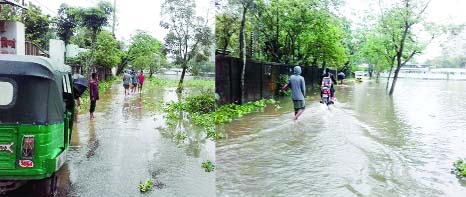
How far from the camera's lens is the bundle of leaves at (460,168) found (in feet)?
10.4

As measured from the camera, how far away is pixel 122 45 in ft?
14.1

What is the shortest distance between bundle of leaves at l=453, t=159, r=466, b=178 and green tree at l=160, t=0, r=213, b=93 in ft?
7.64

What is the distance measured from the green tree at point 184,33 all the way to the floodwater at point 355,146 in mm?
973

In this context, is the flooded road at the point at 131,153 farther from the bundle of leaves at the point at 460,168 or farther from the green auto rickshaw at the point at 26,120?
the bundle of leaves at the point at 460,168

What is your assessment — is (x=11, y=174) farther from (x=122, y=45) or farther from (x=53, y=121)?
(x=122, y=45)

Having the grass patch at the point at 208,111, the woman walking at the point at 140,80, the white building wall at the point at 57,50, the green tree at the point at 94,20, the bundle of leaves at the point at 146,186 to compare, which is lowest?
the bundle of leaves at the point at 146,186

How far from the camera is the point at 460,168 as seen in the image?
320cm

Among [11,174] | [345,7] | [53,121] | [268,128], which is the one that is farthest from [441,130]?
[11,174]

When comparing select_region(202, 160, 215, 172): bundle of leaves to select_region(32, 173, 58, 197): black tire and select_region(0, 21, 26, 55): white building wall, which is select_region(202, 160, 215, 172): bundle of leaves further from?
select_region(0, 21, 26, 55): white building wall

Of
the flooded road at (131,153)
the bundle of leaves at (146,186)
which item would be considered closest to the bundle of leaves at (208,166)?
the flooded road at (131,153)

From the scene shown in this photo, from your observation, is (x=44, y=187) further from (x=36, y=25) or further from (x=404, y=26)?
(x=404, y=26)

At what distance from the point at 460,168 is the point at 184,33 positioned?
2.75m

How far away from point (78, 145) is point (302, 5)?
2.95 meters

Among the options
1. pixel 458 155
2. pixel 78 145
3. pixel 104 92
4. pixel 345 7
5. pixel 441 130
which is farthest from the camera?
pixel 104 92
